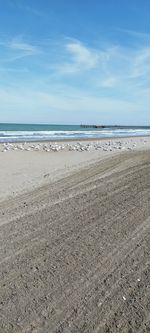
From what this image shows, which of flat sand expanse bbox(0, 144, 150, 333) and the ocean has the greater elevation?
flat sand expanse bbox(0, 144, 150, 333)

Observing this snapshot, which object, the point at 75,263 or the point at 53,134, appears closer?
the point at 75,263

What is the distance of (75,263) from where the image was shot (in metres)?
5.54

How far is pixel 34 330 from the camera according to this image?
397 cm

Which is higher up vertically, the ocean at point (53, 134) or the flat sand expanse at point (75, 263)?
the flat sand expanse at point (75, 263)

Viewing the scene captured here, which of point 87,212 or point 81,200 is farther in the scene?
point 81,200

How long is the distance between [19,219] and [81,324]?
3818 millimetres

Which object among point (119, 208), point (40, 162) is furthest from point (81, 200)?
point (40, 162)

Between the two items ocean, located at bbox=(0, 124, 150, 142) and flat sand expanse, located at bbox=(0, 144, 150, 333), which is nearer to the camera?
flat sand expanse, located at bbox=(0, 144, 150, 333)

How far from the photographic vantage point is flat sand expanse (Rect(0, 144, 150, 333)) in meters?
4.21

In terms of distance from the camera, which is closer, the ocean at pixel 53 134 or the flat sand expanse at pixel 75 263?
the flat sand expanse at pixel 75 263

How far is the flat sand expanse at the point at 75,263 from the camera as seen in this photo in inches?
166

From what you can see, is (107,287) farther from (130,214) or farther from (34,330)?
(130,214)

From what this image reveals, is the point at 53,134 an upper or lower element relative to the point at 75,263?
lower

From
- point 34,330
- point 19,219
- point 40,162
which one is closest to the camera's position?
point 34,330
